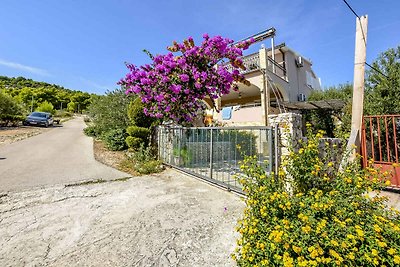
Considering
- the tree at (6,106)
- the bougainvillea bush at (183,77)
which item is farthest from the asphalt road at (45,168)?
the tree at (6,106)

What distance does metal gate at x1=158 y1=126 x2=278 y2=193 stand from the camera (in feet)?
13.7

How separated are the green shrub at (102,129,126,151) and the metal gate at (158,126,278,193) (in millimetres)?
2976

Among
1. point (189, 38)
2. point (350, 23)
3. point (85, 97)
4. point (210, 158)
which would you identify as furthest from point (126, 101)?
point (85, 97)

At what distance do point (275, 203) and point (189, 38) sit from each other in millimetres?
6977

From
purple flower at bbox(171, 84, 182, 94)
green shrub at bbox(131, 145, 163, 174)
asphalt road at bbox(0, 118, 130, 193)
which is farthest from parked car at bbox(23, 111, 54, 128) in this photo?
purple flower at bbox(171, 84, 182, 94)

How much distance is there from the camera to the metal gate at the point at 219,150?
4.19 metres

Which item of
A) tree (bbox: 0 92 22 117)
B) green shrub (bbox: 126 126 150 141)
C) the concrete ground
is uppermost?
tree (bbox: 0 92 22 117)

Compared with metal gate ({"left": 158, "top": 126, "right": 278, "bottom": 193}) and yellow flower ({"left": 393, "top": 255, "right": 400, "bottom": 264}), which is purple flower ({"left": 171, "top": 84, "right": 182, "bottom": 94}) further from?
yellow flower ({"left": 393, "top": 255, "right": 400, "bottom": 264})

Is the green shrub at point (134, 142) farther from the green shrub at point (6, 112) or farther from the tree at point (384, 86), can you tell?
the green shrub at point (6, 112)

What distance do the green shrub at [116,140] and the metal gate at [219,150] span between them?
298 cm

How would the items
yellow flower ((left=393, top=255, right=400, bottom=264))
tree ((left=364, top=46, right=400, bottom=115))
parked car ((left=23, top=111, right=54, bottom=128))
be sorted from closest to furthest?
yellow flower ((left=393, top=255, right=400, bottom=264))
tree ((left=364, top=46, right=400, bottom=115))
parked car ((left=23, top=111, right=54, bottom=128))

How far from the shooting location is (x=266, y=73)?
11547 millimetres

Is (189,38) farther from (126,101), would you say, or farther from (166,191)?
(166,191)

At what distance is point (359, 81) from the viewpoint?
532 centimetres
